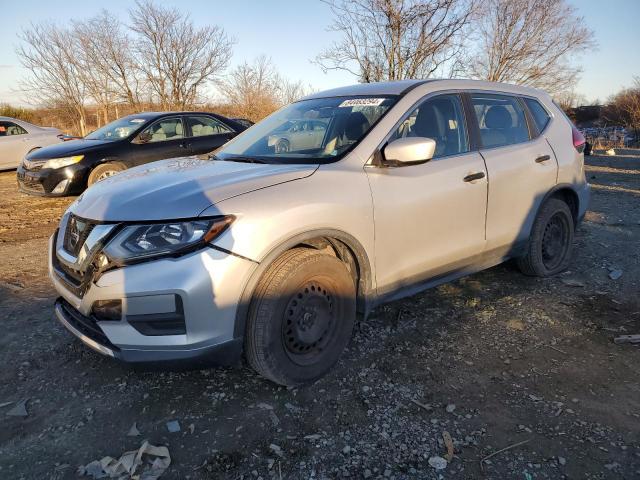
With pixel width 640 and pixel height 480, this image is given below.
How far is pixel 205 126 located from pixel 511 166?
21.4ft

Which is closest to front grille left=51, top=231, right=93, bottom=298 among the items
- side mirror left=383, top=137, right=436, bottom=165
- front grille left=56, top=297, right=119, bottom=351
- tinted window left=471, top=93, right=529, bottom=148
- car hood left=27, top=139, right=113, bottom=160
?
front grille left=56, top=297, right=119, bottom=351

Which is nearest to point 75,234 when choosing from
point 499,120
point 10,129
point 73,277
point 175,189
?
point 73,277

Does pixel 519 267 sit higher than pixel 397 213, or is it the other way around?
pixel 397 213

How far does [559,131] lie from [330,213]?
2817 millimetres

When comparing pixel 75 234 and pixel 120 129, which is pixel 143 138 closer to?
pixel 120 129

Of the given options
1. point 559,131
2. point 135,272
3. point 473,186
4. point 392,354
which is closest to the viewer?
Result: point 135,272

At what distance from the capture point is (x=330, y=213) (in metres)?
2.49

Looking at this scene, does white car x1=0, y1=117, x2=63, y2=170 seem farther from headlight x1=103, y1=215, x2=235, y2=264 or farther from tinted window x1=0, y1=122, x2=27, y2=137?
headlight x1=103, y1=215, x2=235, y2=264

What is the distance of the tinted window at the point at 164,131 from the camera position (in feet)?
26.4

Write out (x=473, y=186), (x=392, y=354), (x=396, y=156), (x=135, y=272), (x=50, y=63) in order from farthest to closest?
1. (x=50, y=63)
2. (x=473, y=186)
3. (x=392, y=354)
4. (x=396, y=156)
5. (x=135, y=272)

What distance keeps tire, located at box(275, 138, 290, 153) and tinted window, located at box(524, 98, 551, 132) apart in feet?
7.48

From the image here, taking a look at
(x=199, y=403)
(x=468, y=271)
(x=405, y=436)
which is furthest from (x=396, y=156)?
(x=199, y=403)

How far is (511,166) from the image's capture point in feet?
11.7

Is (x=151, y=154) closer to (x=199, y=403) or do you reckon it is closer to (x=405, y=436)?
(x=199, y=403)
